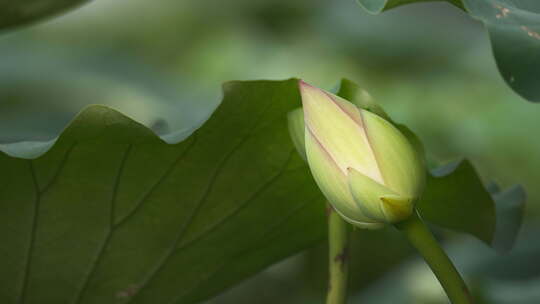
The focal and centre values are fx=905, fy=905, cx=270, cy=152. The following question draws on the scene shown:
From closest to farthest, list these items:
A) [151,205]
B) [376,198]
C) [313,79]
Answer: [376,198]
[151,205]
[313,79]

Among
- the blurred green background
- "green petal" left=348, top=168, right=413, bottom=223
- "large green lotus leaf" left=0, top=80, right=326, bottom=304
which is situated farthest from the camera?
the blurred green background

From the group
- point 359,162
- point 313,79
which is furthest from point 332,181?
point 313,79

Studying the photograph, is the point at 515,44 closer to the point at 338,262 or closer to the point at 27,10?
the point at 338,262

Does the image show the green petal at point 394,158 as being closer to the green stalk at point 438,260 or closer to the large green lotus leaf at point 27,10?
the green stalk at point 438,260

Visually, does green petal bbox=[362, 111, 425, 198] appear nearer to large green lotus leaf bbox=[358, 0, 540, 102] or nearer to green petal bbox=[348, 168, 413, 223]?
green petal bbox=[348, 168, 413, 223]

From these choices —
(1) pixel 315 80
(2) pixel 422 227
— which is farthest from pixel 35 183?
(1) pixel 315 80

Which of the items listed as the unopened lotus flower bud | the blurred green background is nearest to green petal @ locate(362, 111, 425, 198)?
the unopened lotus flower bud

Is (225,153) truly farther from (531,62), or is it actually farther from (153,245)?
(531,62)
